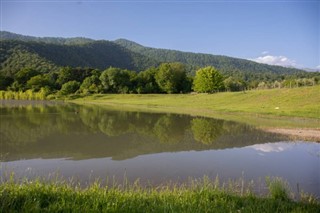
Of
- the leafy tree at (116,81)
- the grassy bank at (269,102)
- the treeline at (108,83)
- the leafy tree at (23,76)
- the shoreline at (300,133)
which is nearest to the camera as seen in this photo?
the shoreline at (300,133)

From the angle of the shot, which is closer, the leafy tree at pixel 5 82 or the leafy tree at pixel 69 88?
the leafy tree at pixel 69 88

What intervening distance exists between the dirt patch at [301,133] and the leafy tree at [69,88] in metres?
91.3

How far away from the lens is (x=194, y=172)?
1367 centimetres

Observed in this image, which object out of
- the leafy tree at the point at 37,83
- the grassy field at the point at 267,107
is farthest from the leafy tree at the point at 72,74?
the grassy field at the point at 267,107

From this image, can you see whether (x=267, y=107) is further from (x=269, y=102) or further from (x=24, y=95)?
(x=24, y=95)

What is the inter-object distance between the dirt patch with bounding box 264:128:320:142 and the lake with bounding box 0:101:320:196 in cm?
110

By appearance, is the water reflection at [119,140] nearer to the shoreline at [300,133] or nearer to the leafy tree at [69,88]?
the shoreline at [300,133]

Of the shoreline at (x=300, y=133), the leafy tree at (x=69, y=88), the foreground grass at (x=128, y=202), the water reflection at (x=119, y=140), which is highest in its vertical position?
the leafy tree at (x=69, y=88)

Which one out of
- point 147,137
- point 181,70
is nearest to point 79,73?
point 181,70

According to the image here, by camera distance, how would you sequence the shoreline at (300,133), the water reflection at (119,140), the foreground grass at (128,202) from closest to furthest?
the foreground grass at (128,202)
the water reflection at (119,140)
the shoreline at (300,133)

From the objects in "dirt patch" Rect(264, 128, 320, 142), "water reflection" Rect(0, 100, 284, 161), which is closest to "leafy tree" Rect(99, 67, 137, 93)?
"water reflection" Rect(0, 100, 284, 161)

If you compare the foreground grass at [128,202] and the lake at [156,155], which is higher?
the foreground grass at [128,202]

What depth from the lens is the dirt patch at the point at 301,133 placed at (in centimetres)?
2342

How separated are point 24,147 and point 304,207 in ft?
52.7
